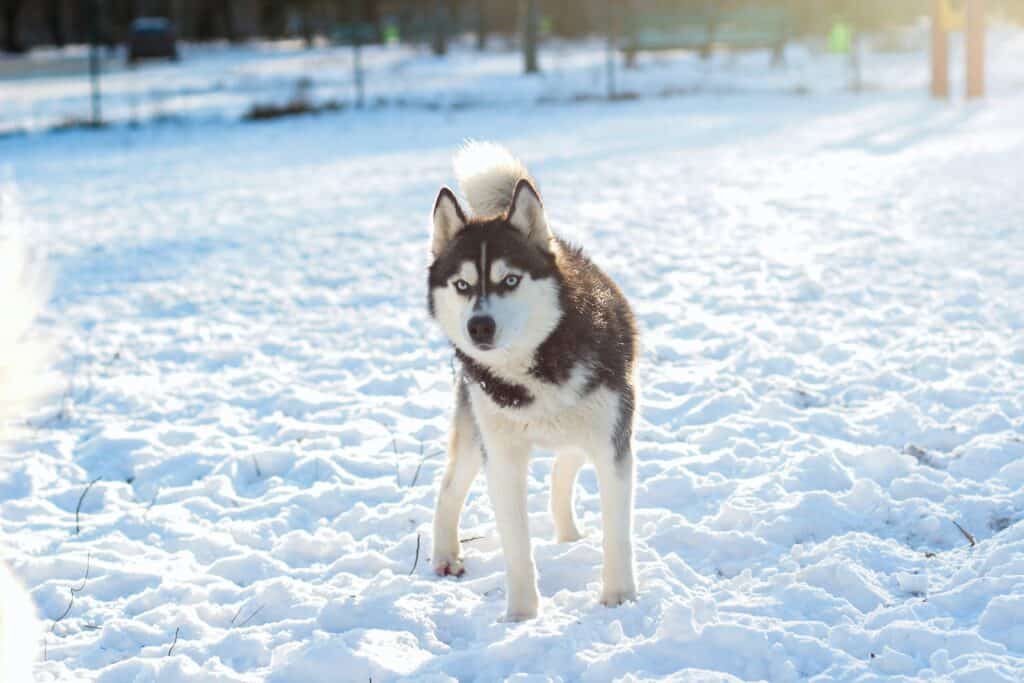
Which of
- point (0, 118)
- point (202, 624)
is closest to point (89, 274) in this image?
point (202, 624)

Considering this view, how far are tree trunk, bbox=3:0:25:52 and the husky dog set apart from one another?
46.8 metres

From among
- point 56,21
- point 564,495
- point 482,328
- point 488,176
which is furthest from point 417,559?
point 56,21

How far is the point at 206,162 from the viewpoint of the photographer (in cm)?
1552

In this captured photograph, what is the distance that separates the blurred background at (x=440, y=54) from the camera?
23219 mm

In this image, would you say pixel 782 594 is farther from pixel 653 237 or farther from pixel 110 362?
pixel 653 237

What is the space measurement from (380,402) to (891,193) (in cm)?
698

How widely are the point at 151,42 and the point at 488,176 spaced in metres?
37.9

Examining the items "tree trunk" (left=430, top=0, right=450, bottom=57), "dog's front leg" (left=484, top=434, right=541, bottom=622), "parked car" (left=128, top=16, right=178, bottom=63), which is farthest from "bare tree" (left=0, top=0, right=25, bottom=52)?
"dog's front leg" (left=484, top=434, right=541, bottom=622)

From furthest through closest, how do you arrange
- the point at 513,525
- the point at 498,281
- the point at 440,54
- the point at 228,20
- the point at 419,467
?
the point at 228,20, the point at 440,54, the point at 419,467, the point at 513,525, the point at 498,281

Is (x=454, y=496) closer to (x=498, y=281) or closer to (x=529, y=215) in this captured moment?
(x=498, y=281)

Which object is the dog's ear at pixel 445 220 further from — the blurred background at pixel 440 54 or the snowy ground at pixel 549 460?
the blurred background at pixel 440 54

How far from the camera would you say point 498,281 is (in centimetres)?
334

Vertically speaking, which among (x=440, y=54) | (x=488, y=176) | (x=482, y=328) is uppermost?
(x=440, y=54)

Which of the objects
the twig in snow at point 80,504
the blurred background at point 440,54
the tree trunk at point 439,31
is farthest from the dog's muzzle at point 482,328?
the tree trunk at point 439,31
